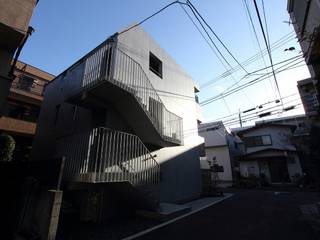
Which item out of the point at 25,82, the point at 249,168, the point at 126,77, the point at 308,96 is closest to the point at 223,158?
the point at 249,168

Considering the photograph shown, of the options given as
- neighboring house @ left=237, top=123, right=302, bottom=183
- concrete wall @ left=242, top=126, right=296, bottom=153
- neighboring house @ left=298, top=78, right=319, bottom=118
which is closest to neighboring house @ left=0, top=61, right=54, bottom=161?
neighboring house @ left=298, top=78, right=319, bottom=118

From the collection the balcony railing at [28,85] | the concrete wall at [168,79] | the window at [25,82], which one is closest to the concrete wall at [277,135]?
the concrete wall at [168,79]

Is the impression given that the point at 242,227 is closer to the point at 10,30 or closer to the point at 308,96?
the point at 10,30

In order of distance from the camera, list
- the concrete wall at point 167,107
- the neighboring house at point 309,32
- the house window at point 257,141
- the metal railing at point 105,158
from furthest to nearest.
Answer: the house window at point 257,141 → the concrete wall at point 167,107 → the neighboring house at point 309,32 → the metal railing at point 105,158

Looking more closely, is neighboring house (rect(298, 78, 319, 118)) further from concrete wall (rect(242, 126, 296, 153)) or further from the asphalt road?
concrete wall (rect(242, 126, 296, 153))

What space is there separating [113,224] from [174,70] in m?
9.72

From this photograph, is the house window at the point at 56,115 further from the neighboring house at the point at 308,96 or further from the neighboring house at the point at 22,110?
the neighboring house at the point at 308,96

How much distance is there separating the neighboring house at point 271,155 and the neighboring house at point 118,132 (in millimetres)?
11986

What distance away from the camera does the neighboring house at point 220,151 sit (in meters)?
20.4

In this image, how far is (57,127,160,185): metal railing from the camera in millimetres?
4656

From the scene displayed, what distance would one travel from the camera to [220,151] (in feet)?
71.4

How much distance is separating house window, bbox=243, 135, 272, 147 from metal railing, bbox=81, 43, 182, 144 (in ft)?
57.2

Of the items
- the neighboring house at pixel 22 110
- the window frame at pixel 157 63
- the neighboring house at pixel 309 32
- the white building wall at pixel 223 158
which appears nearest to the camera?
the neighboring house at pixel 309 32

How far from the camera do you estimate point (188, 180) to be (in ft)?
33.6
